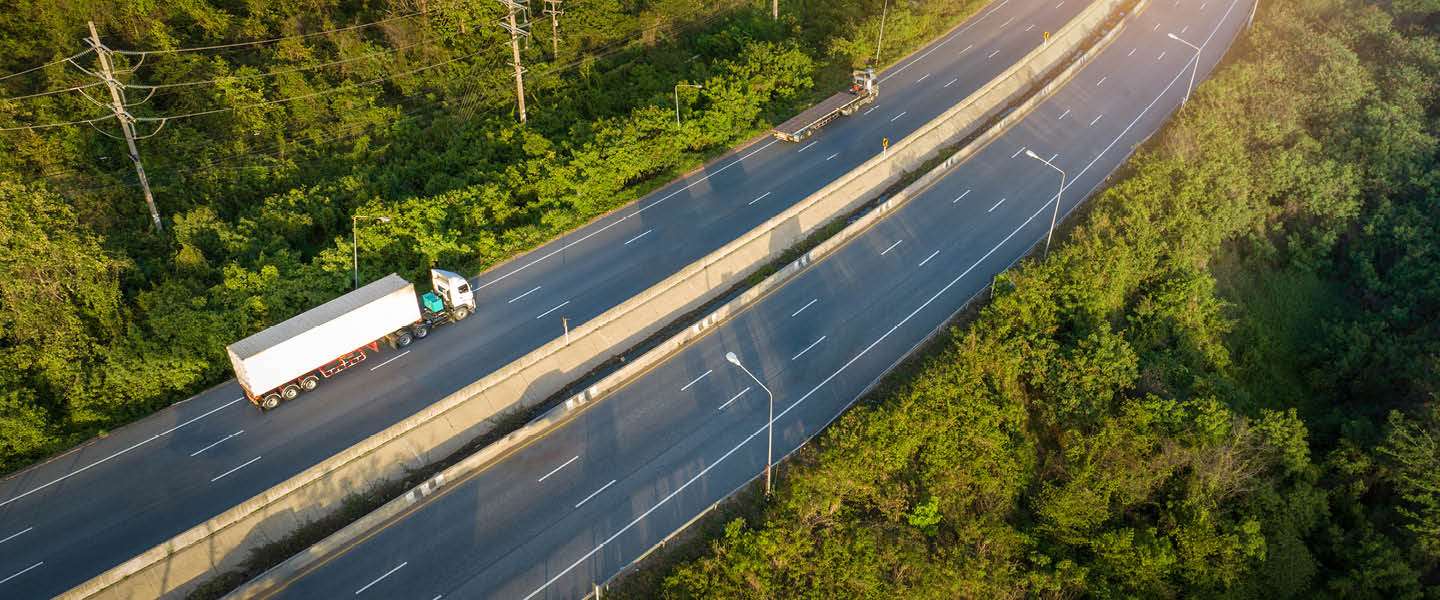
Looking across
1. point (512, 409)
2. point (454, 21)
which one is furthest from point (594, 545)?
point (454, 21)

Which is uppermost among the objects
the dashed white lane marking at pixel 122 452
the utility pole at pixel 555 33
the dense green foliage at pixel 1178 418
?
the utility pole at pixel 555 33

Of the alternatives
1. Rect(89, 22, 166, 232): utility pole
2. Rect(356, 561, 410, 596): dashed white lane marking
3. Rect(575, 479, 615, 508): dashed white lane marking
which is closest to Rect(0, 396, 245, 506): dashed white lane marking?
Rect(89, 22, 166, 232): utility pole

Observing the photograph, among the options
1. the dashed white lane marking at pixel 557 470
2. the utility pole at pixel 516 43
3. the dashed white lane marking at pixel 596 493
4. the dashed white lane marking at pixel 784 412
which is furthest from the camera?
the utility pole at pixel 516 43

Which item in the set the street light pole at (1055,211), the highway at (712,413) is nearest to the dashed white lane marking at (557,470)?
the highway at (712,413)

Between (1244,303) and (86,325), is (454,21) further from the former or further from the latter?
(1244,303)

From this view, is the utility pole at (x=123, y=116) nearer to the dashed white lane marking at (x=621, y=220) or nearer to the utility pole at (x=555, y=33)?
the dashed white lane marking at (x=621, y=220)

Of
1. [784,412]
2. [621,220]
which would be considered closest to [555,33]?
[621,220]
